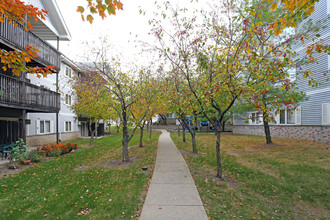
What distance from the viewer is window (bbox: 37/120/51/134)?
16.3m

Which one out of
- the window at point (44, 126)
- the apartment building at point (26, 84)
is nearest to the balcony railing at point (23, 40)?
the apartment building at point (26, 84)

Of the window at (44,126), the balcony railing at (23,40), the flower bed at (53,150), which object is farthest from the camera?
the window at (44,126)

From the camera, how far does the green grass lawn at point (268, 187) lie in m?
4.66

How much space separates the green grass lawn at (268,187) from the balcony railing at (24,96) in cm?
936

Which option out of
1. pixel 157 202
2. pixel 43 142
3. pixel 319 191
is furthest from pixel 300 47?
pixel 43 142

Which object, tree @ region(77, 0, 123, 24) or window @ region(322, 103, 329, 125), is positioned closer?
tree @ region(77, 0, 123, 24)

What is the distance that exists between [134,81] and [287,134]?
14.4 metres

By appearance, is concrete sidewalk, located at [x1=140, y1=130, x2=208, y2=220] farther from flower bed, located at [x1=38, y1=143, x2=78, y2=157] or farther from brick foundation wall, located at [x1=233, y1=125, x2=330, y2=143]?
brick foundation wall, located at [x1=233, y1=125, x2=330, y2=143]

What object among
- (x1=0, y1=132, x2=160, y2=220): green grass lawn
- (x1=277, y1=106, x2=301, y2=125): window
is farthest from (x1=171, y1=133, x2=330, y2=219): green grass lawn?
(x1=277, y1=106, x2=301, y2=125): window

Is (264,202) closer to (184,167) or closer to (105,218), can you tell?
(184,167)

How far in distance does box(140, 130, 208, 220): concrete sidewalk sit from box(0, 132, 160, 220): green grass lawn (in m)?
0.34

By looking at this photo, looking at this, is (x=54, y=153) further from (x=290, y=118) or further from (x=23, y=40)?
(x=290, y=118)

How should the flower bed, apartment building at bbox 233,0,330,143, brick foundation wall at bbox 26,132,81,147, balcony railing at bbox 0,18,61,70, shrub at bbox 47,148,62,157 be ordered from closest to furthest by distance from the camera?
1. balcony railing at bbox 0,18,61,70
2. the flower bed
3. shrub at bbox 47,148,62,157
4. apartment building at bbox 233,0,330,143
5. brick foundation wall at bbox 26,132,81,147

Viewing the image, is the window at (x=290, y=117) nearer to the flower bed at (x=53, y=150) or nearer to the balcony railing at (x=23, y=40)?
the flower bed at (x=53, y=150)
